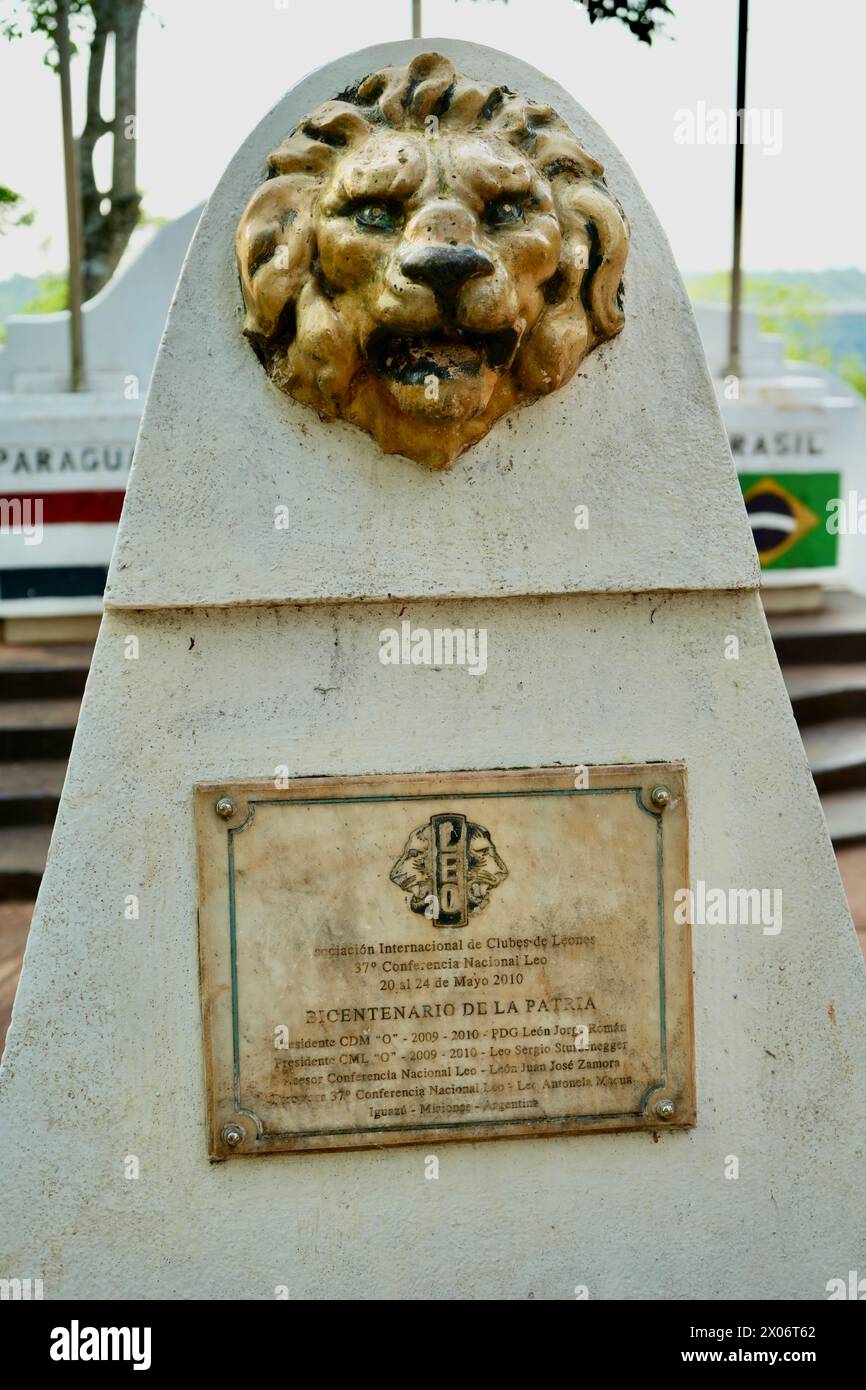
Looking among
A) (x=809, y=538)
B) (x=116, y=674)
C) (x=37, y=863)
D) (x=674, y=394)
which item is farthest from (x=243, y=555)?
(x=809, y=538)

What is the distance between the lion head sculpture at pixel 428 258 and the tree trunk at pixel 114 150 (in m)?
4.74

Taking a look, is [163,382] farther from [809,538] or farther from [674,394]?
[809,538]

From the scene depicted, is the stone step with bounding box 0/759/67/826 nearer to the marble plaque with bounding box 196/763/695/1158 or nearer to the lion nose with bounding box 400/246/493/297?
the marble plaque with bounding box 196/763/695/1158

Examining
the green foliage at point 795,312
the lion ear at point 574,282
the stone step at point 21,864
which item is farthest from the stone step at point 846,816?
the green foliage at point 795,312

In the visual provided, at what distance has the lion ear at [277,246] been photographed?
2076 mm

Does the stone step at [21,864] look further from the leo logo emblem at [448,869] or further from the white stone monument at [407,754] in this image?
the leo logo emblem at [448,869]

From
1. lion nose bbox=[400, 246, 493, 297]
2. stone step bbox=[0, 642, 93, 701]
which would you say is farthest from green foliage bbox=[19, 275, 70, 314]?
lion nose bbox=[400, 246, 493, 297]

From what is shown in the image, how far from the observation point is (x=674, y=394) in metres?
2.21

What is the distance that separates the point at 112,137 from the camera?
21.6 ft

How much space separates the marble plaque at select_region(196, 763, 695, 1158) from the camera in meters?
2.18

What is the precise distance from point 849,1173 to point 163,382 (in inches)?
68.3

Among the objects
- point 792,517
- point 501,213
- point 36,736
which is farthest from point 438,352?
point 792,517

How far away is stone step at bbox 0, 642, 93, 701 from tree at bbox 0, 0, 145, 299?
256 cm

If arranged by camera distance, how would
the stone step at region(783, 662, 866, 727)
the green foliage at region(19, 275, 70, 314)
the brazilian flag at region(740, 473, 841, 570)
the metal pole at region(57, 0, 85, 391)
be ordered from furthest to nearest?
the green foliage at region(19, 275, 70, 314)
the brazilian flag at region(740, 473, 841, 570)
the metal pole at region(57, 0, 85, 391)
the stone step at region(783, 662, 866, 727)
